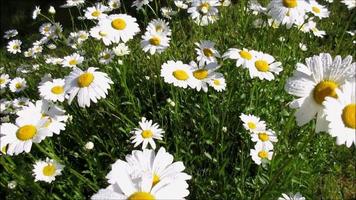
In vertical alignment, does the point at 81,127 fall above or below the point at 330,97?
below

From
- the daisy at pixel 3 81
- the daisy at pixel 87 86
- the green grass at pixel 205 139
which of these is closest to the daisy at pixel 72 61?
the green grass at pixel 205 139

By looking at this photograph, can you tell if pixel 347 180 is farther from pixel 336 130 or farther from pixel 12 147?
pixel 12 147

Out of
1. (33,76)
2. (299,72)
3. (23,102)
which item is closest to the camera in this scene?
(299,72)

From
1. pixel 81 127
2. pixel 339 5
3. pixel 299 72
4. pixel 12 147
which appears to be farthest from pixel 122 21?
pixel 339 5

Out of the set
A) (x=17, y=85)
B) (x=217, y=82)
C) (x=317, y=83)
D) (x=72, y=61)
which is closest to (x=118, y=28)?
(x=72, y=61)

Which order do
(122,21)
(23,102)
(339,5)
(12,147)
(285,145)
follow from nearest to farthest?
(12,147), (285,145), (122,21), (23,102), (339,5)

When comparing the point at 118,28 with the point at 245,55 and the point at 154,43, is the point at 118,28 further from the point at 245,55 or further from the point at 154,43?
the point at 245,55

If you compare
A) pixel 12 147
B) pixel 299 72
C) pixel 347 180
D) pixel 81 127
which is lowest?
pixel 347 180
